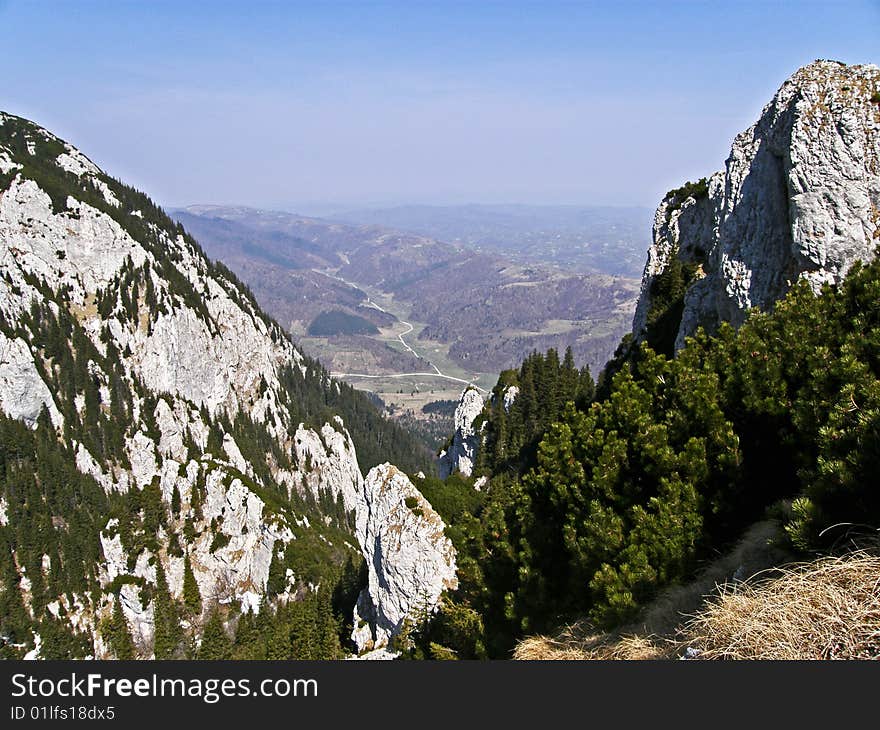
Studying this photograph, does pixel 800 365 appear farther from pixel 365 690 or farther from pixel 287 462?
pixel 287 462

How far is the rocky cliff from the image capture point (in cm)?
8425

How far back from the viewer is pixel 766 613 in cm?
811

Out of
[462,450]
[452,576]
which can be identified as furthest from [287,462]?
[452,576]

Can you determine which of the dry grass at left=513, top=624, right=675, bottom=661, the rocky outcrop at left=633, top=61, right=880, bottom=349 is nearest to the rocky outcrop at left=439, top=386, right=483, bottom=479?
the rocky outcrop at left=633, top=61, right=880, bottom=349

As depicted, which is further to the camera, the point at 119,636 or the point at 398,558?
the point at 119,636

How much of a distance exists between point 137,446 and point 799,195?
126 metres

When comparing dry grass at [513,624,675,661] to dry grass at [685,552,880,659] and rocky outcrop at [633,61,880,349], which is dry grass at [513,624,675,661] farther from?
rocky outcrop at [633,61,880,349]

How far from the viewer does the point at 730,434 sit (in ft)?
38.9

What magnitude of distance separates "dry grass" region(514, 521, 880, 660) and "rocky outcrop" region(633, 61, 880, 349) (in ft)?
36.9

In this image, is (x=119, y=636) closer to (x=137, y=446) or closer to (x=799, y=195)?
(x=137, y=446)

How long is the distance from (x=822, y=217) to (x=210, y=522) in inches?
3561

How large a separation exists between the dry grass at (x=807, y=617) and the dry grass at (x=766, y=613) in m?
0.01

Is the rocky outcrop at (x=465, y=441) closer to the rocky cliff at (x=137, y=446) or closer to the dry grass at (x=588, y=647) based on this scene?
the rocky cliff at (x=137, y=446)

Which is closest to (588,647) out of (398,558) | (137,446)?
(398,558)
